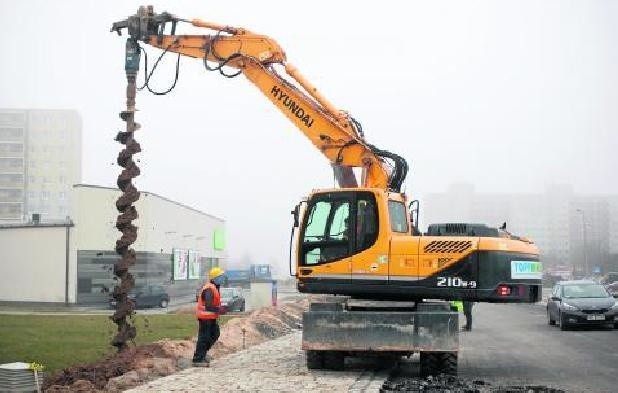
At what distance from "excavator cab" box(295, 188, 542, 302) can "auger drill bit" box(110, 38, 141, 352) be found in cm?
321

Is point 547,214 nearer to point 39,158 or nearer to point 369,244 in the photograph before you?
point 39,158

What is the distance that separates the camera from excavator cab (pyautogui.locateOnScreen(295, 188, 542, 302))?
13.1 m

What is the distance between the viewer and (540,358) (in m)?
16.2

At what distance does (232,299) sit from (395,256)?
1099 inches

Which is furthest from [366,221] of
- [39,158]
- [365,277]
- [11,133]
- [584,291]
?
[11,133]

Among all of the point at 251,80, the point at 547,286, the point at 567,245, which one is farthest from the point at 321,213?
the point at 567,245

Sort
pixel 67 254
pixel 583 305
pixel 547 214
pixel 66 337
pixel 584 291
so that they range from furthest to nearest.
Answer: pixel 547 214 → pixel 67 254 → pixel 584 291 → pixel 583 305 → pixel 66 337

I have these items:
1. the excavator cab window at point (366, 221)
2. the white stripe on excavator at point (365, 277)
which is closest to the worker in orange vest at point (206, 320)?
the white stripe on excavator at point (365, 277)

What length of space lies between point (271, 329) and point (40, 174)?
395 ft

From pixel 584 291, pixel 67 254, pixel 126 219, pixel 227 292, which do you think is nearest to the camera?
pixel 126 219

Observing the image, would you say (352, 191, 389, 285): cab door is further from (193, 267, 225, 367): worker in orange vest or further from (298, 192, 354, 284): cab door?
→ (193, 267, 225, 367): worker in orange vest

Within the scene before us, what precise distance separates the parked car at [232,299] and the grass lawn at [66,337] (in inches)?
280

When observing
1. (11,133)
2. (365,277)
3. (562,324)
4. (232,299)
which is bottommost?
(232,299)

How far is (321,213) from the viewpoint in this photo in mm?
13867
